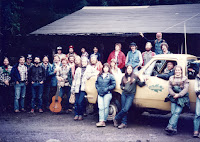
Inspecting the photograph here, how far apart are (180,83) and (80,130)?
284cm

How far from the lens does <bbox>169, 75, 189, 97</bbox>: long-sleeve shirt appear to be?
7.04m

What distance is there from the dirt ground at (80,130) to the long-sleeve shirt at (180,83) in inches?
41.7

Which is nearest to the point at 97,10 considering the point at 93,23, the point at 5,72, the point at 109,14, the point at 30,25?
the point at 109,14

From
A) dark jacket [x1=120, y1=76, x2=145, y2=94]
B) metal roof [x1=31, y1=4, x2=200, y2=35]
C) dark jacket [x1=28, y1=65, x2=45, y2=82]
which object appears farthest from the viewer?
metal roof [x1=31, y1=4, x2=200, y2=35]

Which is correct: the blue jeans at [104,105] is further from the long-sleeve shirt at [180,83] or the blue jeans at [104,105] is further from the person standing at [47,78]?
the person standing at [47,78]

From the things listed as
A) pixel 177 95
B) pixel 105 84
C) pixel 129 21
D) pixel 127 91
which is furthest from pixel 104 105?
pixel 129 21

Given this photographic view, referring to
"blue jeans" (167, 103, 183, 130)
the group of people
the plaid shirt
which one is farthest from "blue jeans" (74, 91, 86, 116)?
"blue jeans" (167, 103, 183, 130)

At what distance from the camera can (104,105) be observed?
831cm

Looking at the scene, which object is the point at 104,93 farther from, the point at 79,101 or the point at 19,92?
the point at 19,92

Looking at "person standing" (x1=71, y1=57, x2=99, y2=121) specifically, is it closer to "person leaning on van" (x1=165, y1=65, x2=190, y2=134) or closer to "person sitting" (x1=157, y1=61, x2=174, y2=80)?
"person sitting" (x1=157, y1=61, x2=174, y2=80)

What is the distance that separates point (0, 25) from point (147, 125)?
12924 mm

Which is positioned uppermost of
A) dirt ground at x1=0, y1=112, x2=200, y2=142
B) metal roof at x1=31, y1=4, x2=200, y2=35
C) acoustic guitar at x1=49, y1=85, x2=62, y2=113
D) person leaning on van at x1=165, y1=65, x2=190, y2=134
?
metal roof at x1=31, y1=4, x2=200, y2=35

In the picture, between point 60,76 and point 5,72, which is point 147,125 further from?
point 5,72

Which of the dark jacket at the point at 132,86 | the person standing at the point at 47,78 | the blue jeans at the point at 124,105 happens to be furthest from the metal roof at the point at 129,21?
the blue jeans at the point at 124,105
